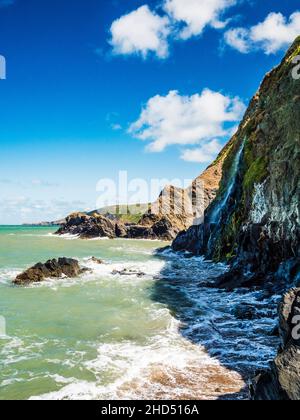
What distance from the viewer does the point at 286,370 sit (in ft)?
35.2

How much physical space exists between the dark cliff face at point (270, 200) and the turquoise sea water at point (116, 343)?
6.06 meters

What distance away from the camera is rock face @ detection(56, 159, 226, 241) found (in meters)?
118

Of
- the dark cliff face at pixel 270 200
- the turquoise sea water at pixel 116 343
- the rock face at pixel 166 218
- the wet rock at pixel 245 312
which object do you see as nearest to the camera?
the turquoise sea water at pixel 116 343

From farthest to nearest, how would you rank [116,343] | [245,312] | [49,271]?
[49,271] → [245,312] → [116,343]

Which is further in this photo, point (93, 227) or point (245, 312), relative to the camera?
point (93, 227)

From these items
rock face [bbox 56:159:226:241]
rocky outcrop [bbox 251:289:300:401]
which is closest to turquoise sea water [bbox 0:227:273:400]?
rocky outcrop [bbox 251:289:300:401]

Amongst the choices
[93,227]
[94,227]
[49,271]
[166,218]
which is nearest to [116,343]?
[49,271]

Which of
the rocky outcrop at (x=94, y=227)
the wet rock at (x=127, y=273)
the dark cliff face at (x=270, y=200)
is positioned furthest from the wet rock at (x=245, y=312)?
the rocky outcrop at (x=94, y=227)

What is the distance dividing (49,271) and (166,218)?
8727 centimetres

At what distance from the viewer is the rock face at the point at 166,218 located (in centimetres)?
11756

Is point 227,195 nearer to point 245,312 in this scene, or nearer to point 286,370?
point 245,312

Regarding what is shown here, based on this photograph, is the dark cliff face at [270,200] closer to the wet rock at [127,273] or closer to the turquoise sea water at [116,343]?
the turquoise sea water at [116,343]

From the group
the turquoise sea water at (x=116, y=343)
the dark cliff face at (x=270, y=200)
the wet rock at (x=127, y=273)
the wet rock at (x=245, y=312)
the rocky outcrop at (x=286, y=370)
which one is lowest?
the wet rock at (x=127, y=273)
